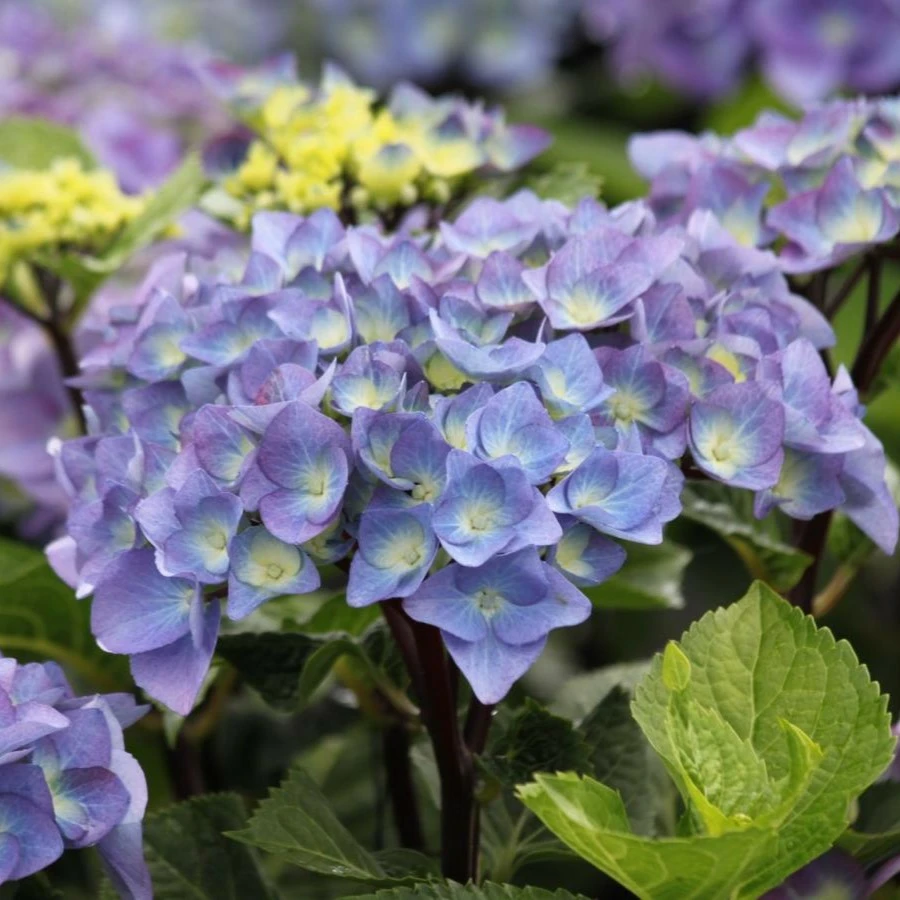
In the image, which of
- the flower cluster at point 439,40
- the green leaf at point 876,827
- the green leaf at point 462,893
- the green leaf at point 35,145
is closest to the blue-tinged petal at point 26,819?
the green leaf at point 462,893

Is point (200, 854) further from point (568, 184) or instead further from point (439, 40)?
point (439, 40)

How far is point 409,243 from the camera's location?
673 mm

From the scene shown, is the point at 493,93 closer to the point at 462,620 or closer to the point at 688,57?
the point at 688,57

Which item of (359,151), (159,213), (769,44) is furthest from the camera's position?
(769,44)

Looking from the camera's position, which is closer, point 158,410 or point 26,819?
point 26,819

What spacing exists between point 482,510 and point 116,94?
3.15 ft

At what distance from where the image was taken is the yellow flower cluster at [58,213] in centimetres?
86

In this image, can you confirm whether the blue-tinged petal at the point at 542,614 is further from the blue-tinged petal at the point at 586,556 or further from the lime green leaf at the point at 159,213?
the lime green leaf at the point at 159,213

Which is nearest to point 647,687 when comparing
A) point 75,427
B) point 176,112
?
point 75,427

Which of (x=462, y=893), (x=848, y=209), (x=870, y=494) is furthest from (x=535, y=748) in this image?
(x=848, y=209)

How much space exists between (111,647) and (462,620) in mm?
142

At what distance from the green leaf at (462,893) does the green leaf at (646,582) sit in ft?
0.92

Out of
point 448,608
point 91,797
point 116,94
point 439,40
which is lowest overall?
point 439,40

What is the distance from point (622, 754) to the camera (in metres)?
0.70
